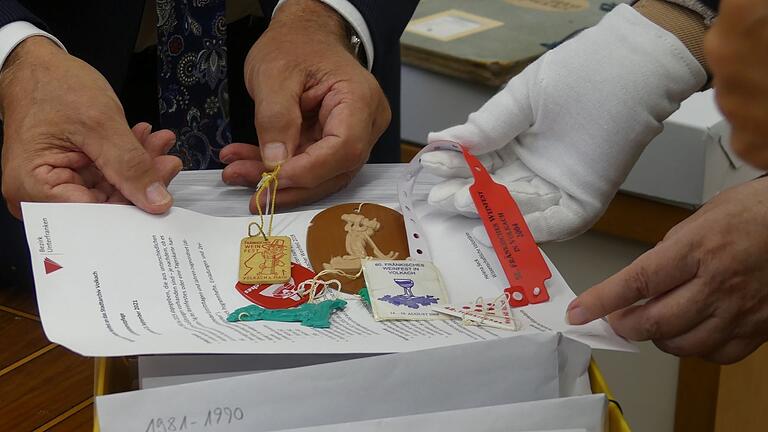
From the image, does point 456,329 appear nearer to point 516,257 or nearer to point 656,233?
point 516,257

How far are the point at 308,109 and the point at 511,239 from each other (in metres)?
0.24

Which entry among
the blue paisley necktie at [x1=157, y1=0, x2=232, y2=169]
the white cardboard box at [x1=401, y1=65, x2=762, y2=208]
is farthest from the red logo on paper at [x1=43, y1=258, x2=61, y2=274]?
the white cardboard box at [x1=401, y1=65, x2=762, y2=208]

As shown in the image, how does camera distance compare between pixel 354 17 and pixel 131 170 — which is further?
pixel 354 17

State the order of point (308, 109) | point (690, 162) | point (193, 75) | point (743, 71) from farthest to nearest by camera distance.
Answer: point (690, 162) < point (193, 75) < point (308, 109) < point (743, 71)

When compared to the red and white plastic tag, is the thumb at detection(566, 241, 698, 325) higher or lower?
higher

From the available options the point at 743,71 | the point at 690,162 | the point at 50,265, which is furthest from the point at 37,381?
the point at 690,162

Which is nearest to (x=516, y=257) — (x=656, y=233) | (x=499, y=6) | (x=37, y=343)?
(x=37, y=343)

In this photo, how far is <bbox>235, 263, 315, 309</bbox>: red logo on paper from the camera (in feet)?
1.91

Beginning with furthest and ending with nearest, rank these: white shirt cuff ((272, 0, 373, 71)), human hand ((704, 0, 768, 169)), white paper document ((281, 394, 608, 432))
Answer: white shirt cuff ((272, 0, 373, 71))
white paper document ((281, 394, 608, 432))
human hand ((704, 0, 768, 169))

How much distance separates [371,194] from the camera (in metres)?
0.75

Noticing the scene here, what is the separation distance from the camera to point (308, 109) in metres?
0.79

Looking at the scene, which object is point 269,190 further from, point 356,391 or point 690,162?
point 690,162

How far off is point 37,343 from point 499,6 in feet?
3.38

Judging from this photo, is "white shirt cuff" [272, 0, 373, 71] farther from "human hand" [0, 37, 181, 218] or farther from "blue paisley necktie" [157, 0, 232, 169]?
"human hand" [0, 37, 181, 218]
